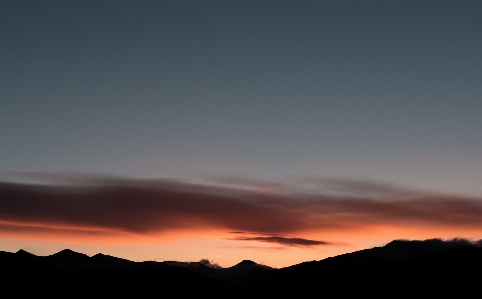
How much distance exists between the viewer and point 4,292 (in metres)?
155

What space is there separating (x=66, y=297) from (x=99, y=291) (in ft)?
69.4

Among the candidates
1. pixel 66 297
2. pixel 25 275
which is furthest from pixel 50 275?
pixel 66 297

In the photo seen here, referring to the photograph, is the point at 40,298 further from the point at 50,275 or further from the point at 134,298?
the point at 134,298

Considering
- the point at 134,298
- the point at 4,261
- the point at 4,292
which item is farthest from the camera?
the point at 134,298

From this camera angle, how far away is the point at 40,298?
159375 millimetres

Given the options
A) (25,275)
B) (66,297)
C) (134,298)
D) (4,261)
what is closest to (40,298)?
(66,297)

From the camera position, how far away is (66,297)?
166750 mm

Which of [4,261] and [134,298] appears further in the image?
[134,298]

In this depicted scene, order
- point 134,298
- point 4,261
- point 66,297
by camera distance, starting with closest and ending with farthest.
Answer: point 66,297, point 4,261, point 134,298

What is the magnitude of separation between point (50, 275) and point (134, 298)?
30345 mm

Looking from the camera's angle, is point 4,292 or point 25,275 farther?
point 25,275

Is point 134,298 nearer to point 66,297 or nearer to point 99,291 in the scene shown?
point 99,291

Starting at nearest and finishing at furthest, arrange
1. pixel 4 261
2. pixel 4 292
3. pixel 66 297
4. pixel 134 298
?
1. pixel 4 292
2. pixel 66 297
3. pixel 4 261
4. pixel 134 298

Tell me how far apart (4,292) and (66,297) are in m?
18.3
